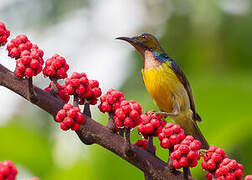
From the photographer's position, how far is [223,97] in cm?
542

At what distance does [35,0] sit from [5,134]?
4160mm

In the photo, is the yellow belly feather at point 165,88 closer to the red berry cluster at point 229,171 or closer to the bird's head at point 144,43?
the bird's head at point 144,43

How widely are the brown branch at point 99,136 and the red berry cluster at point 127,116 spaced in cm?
10

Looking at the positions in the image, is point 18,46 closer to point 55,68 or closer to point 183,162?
point 55,68

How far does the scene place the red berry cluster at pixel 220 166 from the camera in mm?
2771

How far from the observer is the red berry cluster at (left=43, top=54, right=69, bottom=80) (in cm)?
279

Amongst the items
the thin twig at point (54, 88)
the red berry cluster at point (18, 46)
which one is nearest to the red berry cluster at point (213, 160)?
the thin twig at point (54, 88)

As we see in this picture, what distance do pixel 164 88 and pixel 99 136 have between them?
8.26ft

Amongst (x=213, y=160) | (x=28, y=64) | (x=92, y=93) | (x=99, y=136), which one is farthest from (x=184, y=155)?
(x=28, y=64)

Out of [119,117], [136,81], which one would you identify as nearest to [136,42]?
[119,117]

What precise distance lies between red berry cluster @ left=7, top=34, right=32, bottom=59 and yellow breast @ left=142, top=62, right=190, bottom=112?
8.17ft

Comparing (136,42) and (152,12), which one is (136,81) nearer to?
(152,12)

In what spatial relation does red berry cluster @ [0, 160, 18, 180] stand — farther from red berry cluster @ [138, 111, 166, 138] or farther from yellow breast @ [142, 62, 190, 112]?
yellow breast @ [142, 62, 190, 112]

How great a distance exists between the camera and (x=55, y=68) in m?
2.80
